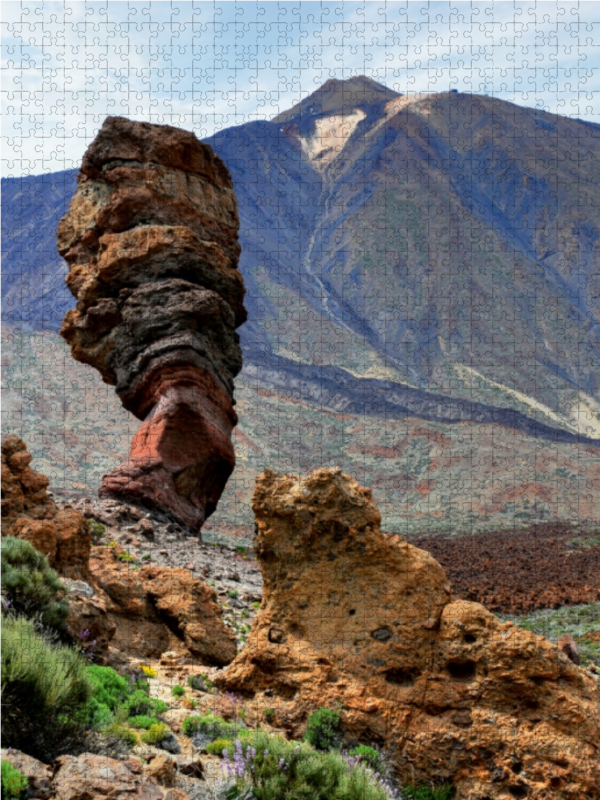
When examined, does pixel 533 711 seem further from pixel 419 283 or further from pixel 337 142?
pixel 337 142

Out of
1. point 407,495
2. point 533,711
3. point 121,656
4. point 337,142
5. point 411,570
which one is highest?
point 337,142

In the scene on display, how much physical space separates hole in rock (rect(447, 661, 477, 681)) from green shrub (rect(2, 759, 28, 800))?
3.58 m

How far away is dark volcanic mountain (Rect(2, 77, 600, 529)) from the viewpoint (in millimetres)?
58500

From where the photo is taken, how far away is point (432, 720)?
612 centimetres

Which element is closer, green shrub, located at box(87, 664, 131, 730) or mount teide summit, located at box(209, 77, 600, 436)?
green shrub, located at box(87, 664, 131, 730)

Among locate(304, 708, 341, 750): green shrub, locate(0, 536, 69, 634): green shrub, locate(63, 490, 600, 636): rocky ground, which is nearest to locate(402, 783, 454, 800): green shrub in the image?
locate(304, 708, 341, 750): green shrub

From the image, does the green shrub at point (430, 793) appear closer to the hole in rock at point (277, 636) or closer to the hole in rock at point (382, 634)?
the hole in rock at point (382, 634)

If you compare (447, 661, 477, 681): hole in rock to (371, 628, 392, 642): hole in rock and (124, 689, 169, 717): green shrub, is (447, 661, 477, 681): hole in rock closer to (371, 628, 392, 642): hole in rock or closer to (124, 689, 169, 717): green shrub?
(371, 628, 392, 642): hole in rock

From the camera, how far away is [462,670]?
6.29 meters

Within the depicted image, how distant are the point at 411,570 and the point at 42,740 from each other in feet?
11.0

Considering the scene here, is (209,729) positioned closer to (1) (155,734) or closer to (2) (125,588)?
(1) (155,734)

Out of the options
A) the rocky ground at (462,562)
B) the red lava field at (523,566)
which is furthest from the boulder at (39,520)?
the red lava field at (523,566)

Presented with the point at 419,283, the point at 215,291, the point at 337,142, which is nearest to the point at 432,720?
the point at 215,291

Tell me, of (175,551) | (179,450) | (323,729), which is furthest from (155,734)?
(179,450)
